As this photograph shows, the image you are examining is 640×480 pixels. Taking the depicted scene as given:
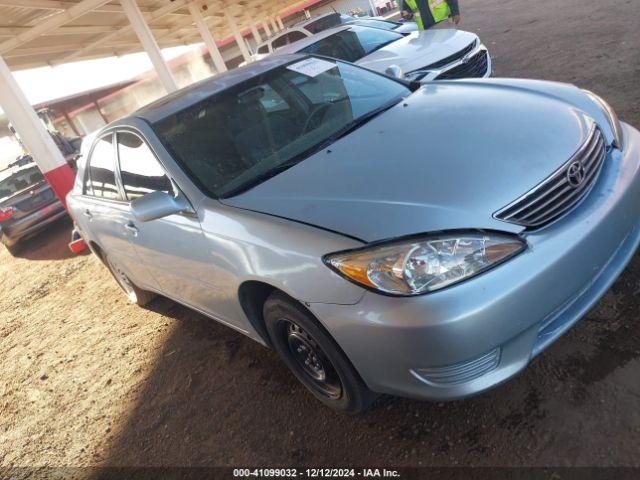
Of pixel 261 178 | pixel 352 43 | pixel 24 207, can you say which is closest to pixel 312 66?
pixel 261 178

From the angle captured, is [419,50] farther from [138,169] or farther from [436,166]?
[436,166]

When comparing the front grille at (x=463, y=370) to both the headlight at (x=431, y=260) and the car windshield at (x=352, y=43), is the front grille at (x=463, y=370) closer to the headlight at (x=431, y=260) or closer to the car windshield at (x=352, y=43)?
the headlight at (x=431, y=260)

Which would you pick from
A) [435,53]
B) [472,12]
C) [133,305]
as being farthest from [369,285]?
[472,12]

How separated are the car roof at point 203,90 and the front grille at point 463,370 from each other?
6.92 ft

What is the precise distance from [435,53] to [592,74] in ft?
5.46

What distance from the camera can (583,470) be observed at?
1.77m

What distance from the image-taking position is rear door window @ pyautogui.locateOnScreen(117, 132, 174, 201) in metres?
2.73

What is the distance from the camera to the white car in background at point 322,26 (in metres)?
7.54

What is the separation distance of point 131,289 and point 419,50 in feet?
13.7

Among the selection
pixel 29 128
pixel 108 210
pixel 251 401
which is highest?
pixel 29 128

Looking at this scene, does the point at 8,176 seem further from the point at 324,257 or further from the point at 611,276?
the point at 611,276

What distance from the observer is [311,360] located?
237 centimetres

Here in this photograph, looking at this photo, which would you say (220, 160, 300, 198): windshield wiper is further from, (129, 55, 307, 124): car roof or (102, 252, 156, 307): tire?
(102, 252, 156, 307): tire

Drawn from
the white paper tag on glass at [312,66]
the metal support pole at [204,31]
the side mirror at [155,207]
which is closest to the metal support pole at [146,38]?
the metal support pole at [204,31]
